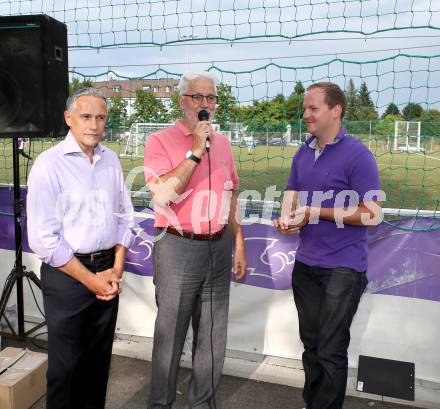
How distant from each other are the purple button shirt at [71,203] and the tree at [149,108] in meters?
2.10

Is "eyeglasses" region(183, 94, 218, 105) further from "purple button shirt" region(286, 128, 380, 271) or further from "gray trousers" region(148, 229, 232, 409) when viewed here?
"gray trousers" region(148, 229, 232, 409)

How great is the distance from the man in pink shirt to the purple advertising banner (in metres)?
0.75

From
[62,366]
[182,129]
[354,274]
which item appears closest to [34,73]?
[182,129]

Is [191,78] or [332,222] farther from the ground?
[191,78]

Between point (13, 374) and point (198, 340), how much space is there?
1.13m

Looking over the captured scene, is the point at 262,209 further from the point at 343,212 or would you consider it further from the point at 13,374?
the point at 13,374

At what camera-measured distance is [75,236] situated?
2100mm

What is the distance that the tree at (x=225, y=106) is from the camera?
3.58 metres

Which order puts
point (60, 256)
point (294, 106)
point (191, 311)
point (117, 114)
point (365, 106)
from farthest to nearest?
point (117, 114)
point (294, 106)
point (365, 106)
point (191, 311)
point (60, 256)

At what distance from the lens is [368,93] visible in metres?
3.67

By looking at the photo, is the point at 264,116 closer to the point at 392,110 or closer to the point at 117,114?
the point at 392,110

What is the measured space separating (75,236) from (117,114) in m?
3.23

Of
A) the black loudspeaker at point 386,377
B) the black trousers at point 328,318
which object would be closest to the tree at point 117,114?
the black trousers at point 328,318

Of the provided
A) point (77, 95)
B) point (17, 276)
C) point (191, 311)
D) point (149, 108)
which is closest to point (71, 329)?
point (191, 311)
